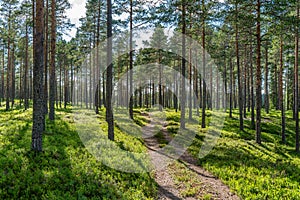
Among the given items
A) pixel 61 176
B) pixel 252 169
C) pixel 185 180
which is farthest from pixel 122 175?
pixel 252 169

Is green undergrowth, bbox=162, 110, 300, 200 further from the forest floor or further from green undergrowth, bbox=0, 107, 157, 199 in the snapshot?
green undergrowth, bbox=0, 107, 157, 199

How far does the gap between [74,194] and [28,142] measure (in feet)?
16.4

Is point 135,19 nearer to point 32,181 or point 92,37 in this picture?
point 92,37

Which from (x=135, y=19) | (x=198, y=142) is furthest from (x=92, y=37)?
(x=198, y=142)

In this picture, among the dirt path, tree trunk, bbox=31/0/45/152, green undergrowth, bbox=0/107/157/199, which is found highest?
tree trunk, bbox=31/0/45/152

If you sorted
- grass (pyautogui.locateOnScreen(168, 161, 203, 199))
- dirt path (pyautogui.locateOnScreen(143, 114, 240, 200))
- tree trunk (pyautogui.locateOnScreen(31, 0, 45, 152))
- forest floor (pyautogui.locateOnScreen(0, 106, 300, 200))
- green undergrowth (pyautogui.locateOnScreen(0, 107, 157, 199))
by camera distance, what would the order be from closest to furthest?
green undergrowth (pyautogui.locateOnScreen(0, 107, 157, 199))
forest floor (pyautogui.locateOnScreen(0, 106, 300, 200))
dirt path (pyautogui.locateOnScreen(143, 114, 240, 200))
grass (pyautogui.locateOnScreen(168, 161, 203, 199))
tree trunk (pyautogui.locateOnScreen(31, 0, 45, 152))

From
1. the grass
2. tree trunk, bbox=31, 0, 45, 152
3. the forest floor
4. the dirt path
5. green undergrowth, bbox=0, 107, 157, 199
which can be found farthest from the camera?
tree trunk, bbox=31, 0, 45, 152

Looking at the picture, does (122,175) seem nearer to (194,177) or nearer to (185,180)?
(185,180)

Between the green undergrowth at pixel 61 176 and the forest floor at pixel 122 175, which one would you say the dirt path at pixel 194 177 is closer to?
the forest floor at pixel 122 175

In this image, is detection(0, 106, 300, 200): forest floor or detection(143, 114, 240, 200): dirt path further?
detection(143, 114, 240, 200): dirt path

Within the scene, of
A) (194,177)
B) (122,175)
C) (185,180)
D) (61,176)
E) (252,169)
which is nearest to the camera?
(61,176)

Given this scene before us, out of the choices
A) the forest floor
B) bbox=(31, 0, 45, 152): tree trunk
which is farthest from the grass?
bbox=(31, 0, 45, 152): tree trunk

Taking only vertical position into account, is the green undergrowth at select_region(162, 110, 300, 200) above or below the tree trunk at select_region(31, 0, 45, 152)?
below

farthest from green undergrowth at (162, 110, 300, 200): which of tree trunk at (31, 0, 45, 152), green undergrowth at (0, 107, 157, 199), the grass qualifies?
tree trunk at (31, 0, 45, 152)
